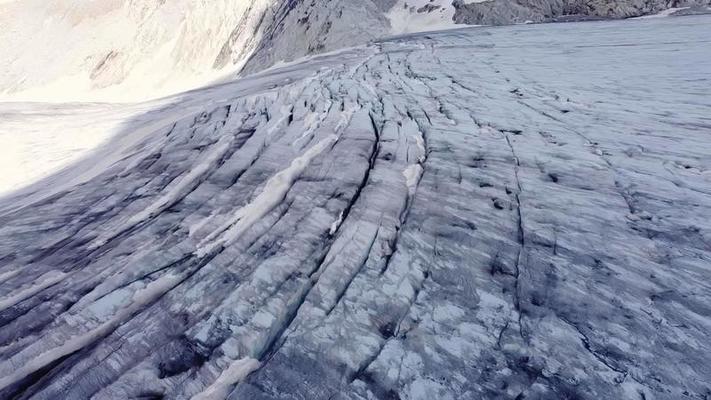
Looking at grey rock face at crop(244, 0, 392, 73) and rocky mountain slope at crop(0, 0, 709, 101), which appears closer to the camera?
grey rock face at crop(244, 0, 392, 73)

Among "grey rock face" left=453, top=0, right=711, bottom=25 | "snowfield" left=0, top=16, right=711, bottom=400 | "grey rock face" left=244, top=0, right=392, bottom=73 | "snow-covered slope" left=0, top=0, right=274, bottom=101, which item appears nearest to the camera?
"snowfield" left=0, top=16, right=711, bottom=400

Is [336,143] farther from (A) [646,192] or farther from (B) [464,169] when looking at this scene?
(A) [646,192]

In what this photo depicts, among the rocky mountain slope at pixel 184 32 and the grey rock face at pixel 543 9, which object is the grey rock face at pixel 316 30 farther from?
the grey rock face at pixel 543 9

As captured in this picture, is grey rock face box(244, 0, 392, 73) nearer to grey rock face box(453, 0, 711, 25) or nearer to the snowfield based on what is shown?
grey rock face box(453, 0, 711, 25)

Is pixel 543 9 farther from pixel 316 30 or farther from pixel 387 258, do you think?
pixel 387 258

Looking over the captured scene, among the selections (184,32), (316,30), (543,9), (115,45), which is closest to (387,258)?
(316,30)

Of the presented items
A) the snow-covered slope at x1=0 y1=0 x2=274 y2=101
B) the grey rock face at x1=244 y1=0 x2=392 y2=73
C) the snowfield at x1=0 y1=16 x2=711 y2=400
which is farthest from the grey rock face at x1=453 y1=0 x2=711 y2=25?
the snowfield at x1=0 y1=16 x2=711 y2=400

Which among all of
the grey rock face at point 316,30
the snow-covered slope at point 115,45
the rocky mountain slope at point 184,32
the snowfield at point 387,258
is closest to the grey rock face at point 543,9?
the rocky mountain slope at point 184,32

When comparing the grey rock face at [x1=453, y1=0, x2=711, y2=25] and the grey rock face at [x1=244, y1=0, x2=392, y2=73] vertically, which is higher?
the grey rock face at [x1=244, y1=0, x2=392, y2=73]
